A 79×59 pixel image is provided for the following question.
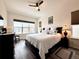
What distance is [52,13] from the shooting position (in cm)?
645

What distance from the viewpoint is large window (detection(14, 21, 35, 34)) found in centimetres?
835

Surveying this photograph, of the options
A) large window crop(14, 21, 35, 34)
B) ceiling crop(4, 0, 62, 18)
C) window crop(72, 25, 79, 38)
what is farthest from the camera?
large window crop(14, 21, 35, 34)

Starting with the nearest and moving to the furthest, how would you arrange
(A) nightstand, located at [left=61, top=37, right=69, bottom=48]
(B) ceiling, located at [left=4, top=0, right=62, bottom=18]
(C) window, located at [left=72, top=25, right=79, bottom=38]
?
(C) window, located at [left=72, top=25, right=79, bottom=38]
(A) nightstand, located at [left=61, top=37, right=69, bottom=48]
(B) ceiling, located at [left=4, top=0, right=62, bottom=18]

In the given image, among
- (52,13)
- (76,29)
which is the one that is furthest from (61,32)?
(52,13)

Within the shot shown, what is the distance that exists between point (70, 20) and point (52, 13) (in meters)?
2.09

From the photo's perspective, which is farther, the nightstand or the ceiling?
the ceiling

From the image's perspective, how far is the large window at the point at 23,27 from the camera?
835cm

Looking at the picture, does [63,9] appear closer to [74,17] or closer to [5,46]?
[74,17]

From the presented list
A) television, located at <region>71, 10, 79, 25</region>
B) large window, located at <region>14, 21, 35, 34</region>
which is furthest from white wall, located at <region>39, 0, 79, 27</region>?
large window, located at <region>14, 21, 35, 34</region>

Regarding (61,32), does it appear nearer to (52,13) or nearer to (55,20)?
(55,20)

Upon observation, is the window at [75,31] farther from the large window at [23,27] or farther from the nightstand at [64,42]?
the large window at [23,27]

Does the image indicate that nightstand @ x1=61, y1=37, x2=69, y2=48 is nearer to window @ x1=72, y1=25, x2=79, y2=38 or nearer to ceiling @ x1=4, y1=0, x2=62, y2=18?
window @ x1=72, y1=25, x2=79, y2=38

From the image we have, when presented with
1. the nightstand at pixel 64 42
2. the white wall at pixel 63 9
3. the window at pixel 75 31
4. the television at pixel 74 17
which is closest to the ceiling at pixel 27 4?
the white wall at pixel 63 9

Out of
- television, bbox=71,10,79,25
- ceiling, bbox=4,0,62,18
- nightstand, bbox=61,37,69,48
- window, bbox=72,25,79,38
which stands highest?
ceiling, bbox=4,0,62,18
